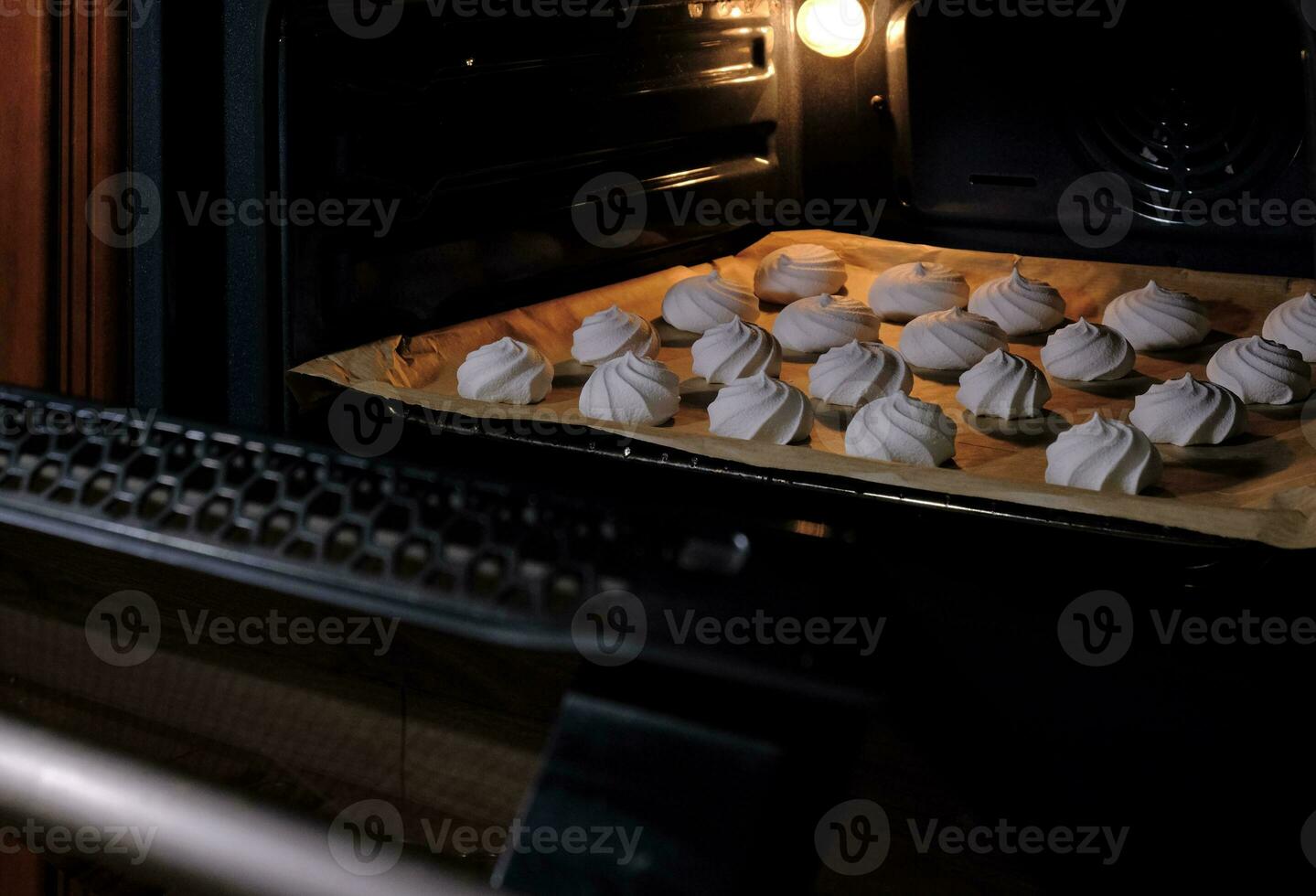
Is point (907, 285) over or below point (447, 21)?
below

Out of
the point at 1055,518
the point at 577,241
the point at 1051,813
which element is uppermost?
the point at 577,241

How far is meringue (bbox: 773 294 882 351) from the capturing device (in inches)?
70.4

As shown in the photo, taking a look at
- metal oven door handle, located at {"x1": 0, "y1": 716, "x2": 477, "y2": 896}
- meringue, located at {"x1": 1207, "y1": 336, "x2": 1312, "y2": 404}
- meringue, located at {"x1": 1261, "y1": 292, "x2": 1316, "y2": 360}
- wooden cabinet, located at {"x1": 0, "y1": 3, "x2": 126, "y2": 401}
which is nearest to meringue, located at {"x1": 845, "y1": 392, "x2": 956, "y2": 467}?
meringue, located at {"x1": 1207, "y1": 336, "x2": 1312, "y2": 404}

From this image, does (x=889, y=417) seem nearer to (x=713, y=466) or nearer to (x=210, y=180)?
(x=713, y=466)

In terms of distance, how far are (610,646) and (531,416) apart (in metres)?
0.84

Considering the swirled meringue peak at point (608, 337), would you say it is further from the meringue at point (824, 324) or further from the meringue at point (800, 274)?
the meringue at point (800, 274)

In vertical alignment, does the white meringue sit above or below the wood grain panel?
below

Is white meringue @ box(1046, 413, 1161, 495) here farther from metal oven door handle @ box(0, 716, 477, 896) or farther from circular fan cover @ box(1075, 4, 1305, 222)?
metal oven door handle @ box(0, 716, 477, 896)

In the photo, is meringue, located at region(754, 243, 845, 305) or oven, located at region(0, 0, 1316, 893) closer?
oven, located at region(0, 0, 1316, 893)

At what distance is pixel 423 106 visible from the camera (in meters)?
1.34

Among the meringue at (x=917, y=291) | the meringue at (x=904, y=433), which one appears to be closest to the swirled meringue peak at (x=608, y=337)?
the meringue at (x=904, y=433)

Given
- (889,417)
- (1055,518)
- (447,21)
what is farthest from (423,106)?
(1055,518)

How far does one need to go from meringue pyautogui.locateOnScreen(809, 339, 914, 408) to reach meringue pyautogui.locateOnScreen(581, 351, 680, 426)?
0.23m

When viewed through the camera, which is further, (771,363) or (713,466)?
(771,363)
